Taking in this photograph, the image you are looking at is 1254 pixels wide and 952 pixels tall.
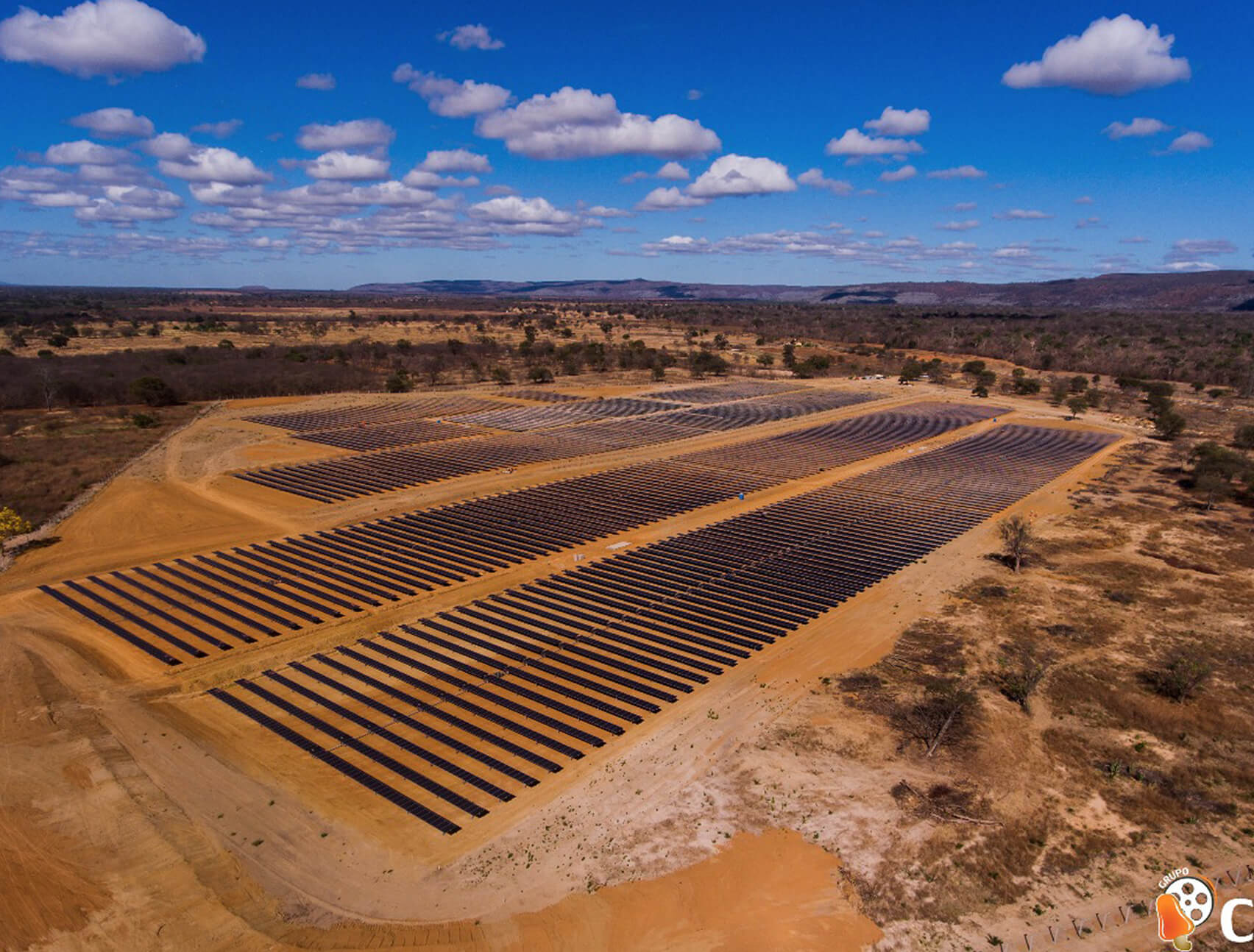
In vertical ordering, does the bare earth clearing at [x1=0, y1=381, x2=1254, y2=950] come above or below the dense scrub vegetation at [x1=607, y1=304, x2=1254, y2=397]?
below

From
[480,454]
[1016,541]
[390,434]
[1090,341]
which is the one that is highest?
[1090,341]

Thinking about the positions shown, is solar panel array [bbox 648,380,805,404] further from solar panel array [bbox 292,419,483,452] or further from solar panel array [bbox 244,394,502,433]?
solar panel array [bbox 292,419,483,452]

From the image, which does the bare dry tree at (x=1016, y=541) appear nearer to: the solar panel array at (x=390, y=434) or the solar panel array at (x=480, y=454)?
the solar panel array at (x=480, y=454)

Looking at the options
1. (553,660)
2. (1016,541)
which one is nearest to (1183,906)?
(553,660)

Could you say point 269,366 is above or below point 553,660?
above

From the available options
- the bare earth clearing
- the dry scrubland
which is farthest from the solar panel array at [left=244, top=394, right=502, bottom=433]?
the bare earth clearing

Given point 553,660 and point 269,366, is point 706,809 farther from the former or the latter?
point 269,366

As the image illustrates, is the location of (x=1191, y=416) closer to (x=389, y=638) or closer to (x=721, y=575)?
(x=721, y=575)

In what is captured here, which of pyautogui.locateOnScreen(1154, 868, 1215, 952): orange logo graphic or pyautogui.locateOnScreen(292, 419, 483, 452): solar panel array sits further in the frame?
pyautogui.locateOnScreen(292, 419, 483, 452): solar panel array

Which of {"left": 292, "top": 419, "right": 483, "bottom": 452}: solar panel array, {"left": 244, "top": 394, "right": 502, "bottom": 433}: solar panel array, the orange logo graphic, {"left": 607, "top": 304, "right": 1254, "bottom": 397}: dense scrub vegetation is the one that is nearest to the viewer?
the orange logo graphic
